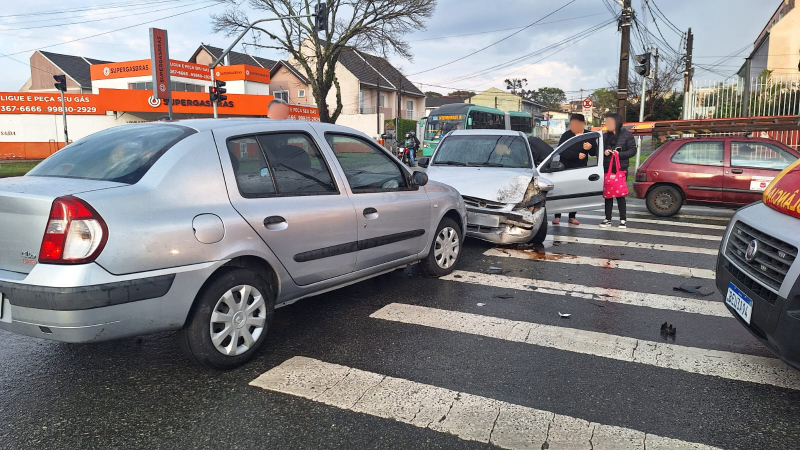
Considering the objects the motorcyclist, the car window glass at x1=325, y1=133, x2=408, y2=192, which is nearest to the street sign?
the motorcyclist

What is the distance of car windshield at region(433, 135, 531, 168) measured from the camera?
827 cm

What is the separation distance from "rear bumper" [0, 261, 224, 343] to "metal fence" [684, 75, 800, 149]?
1690cm

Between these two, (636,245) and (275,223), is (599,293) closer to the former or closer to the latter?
(636,245)

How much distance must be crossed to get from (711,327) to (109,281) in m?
4.50

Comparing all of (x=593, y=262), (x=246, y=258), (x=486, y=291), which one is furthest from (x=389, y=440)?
(x=593, y=262)

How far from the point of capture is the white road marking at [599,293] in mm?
5096

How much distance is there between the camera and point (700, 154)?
10.5 meters

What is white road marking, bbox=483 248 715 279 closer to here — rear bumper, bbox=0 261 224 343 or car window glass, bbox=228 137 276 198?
car window glass, bbox=228 137 276 198

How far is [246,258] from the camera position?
3672 mm

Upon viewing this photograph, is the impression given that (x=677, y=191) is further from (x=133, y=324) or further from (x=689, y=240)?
(x=133, y=324)

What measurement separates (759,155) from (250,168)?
990 centimetres

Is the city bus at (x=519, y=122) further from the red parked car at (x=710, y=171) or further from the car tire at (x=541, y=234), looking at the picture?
the car tire at (x=541, y=234)

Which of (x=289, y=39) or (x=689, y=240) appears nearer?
(x=689, y=240)

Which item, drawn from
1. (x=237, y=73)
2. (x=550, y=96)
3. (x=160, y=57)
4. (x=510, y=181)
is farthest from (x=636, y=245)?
(x=550, y=96)
